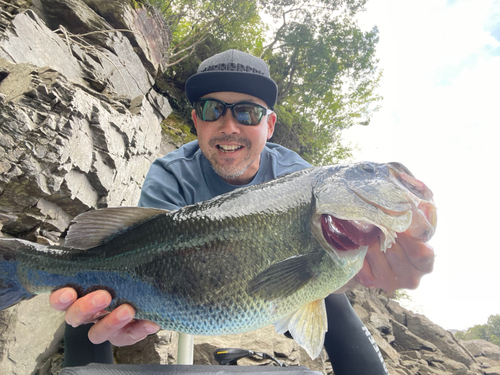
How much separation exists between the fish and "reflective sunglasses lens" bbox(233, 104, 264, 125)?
101 cm

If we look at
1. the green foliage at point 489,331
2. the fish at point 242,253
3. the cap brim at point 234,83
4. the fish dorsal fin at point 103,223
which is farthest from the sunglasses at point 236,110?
the green foliage at point 489,331

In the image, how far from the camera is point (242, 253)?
4.43 feet

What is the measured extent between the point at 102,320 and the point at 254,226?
915 mm

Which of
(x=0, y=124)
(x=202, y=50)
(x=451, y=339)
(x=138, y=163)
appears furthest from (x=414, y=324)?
(x=202, y=50)

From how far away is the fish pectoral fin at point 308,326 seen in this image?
1.44 m

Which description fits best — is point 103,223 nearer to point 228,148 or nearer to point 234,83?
point 228,148

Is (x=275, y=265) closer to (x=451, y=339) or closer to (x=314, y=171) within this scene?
(x=314, y=171)

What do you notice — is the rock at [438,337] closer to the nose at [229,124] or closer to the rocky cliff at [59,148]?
the rocky cliff at [59,148]

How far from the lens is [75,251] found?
1427 millimetres

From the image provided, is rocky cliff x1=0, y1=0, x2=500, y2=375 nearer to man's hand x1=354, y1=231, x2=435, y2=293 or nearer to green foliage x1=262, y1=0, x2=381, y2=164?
man's hand x1=354, y1=231, x2=435, y2=293

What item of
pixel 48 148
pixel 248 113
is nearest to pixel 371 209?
pixel 248 113

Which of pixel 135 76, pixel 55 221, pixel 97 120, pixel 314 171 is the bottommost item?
pixel 314 171

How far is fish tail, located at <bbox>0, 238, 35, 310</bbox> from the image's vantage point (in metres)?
1.39

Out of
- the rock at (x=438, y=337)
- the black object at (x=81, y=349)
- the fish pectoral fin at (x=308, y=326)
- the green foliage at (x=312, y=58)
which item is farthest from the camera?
the green foliage at (x=312, y=58)
